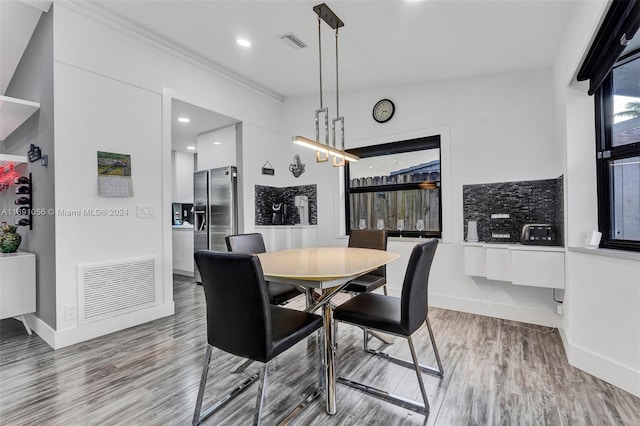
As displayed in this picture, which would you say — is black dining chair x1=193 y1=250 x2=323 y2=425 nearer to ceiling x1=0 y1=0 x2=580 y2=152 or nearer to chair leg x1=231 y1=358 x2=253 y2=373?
chair leg x1=231 y1=358 x2=253 y2=373

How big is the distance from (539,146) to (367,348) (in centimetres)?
260

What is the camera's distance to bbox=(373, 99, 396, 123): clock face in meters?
3.87

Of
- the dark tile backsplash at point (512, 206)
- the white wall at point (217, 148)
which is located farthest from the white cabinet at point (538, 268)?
the white wall at point (217, 148)

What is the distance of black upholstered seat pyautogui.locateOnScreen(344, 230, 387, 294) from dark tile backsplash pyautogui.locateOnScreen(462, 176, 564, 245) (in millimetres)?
1133

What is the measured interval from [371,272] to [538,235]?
5.18 ft

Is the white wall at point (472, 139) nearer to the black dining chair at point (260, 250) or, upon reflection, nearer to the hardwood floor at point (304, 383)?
the hardwood floor at point (304, 383)

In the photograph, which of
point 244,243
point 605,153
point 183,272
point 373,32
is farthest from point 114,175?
point 605,153

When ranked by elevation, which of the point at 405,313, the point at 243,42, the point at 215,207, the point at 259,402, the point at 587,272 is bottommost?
the point at 259,402

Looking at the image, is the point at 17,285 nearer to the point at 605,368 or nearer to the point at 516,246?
the point at 516,246

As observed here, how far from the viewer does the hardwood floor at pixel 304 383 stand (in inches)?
64.0

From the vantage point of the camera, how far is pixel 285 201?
4793 millimetres

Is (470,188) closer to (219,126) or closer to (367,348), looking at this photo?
(367,348)

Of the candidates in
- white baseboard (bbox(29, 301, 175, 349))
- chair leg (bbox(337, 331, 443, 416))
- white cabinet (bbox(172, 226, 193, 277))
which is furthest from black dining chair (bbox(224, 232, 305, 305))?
white cabinet (bbox(172, 226, 193, 277))

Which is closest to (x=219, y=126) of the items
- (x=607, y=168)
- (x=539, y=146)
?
(x=539, y=146)
